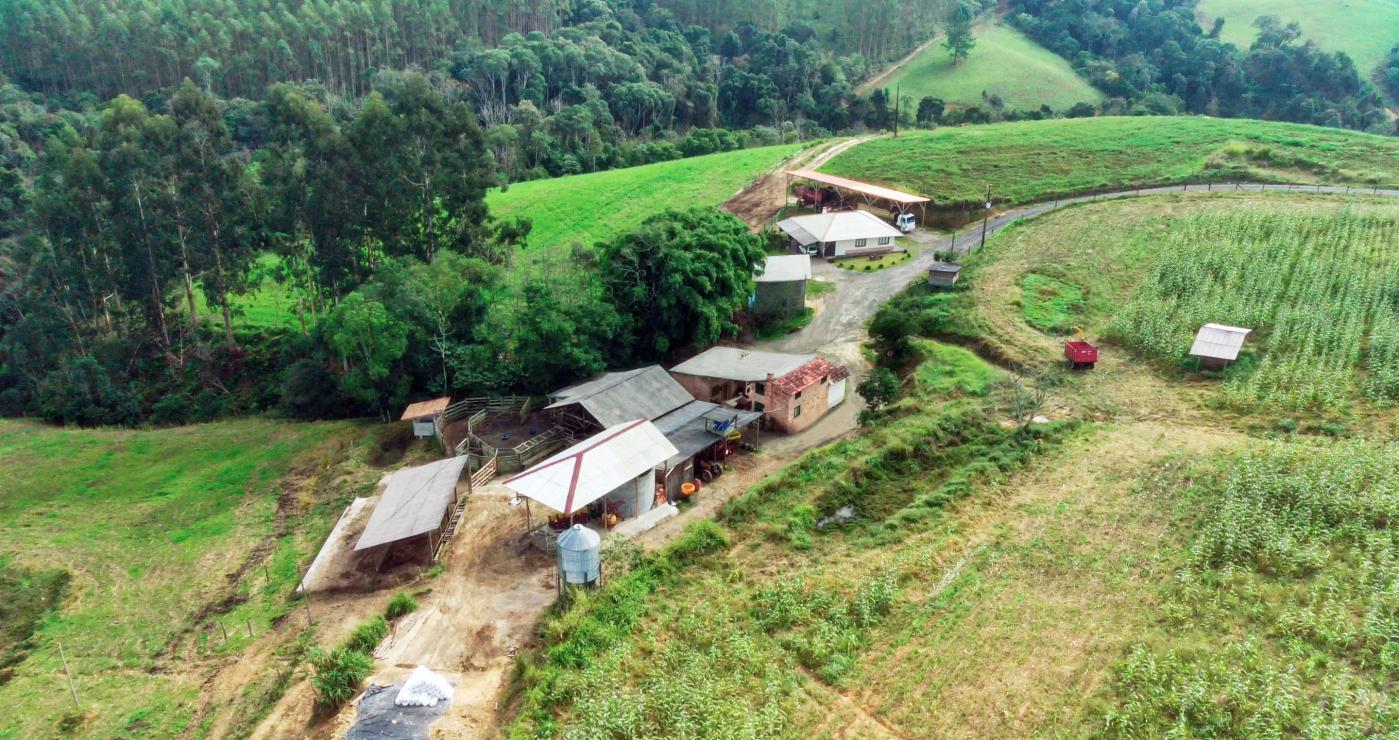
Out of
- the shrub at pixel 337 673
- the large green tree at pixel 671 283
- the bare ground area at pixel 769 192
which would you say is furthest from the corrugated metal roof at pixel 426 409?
the bare ground area at pixel 769 192

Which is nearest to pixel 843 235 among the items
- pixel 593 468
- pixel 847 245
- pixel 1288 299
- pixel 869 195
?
pixel 847 245

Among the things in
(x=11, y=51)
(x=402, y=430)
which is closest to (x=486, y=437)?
(x=402, y=430)

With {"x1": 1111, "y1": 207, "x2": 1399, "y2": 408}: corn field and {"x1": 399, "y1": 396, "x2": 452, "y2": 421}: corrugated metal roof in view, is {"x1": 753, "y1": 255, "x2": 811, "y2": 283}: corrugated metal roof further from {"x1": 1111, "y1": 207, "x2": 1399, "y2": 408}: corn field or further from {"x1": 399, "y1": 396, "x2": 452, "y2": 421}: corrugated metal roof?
{"x1": 399, "y1": 396, "x2": 452, "y2": 421}: corrugated metal roof

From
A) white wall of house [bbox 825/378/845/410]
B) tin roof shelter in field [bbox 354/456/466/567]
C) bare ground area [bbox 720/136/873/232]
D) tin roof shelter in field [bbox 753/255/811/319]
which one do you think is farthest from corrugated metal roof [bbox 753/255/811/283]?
tin roof shelter in field [bbox 354/456/466/567]

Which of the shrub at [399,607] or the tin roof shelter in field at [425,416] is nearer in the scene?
the shrub at [399,607]

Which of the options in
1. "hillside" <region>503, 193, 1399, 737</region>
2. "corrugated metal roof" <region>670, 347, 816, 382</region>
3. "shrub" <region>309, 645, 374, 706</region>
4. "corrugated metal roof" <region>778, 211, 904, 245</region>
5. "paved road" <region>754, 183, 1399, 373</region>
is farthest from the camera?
"corrugated metal roof" <region>778, 211, 904, 245</region>

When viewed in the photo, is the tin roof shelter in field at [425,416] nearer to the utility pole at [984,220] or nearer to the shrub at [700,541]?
the shrub at [700,541]
